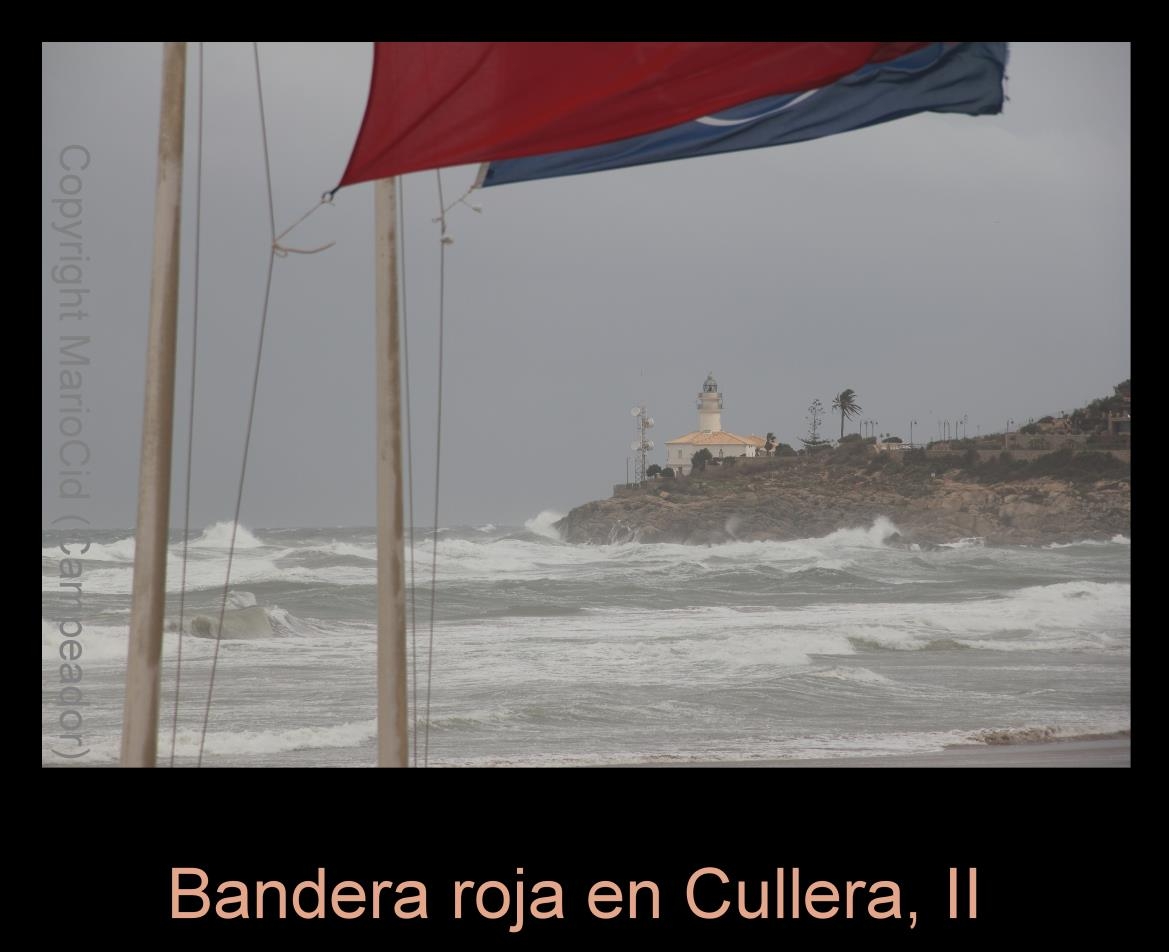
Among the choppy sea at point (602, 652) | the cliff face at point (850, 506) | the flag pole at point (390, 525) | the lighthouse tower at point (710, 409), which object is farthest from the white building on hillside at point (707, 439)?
the flag pole at point (390, 525)

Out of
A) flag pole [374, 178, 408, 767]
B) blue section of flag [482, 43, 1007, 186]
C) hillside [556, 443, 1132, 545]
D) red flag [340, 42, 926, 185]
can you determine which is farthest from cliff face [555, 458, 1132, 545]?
flag pole [374, 178, 408, 767]

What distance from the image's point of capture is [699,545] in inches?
1074

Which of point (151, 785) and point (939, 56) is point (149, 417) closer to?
point (151, 785)

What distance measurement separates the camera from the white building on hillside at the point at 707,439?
97.6ft

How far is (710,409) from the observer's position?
103ft

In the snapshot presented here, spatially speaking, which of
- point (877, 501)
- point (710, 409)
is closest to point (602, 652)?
point (877, 501)

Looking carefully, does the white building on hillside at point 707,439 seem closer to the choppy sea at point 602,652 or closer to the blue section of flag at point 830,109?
the choppy sea at point 602,652

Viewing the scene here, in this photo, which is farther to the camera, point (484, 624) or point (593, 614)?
point (593, 614)

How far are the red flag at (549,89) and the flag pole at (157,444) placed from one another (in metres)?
0.37

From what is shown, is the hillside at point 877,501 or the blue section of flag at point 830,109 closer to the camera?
the blue section of flag at point 830,109

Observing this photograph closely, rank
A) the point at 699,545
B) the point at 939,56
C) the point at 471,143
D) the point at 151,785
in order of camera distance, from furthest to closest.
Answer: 1. the point at 699,545
2. the point at 939,56
3. the point at 471,143
4. the point at 151,785

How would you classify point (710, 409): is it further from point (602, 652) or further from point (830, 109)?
point (830, 109)
